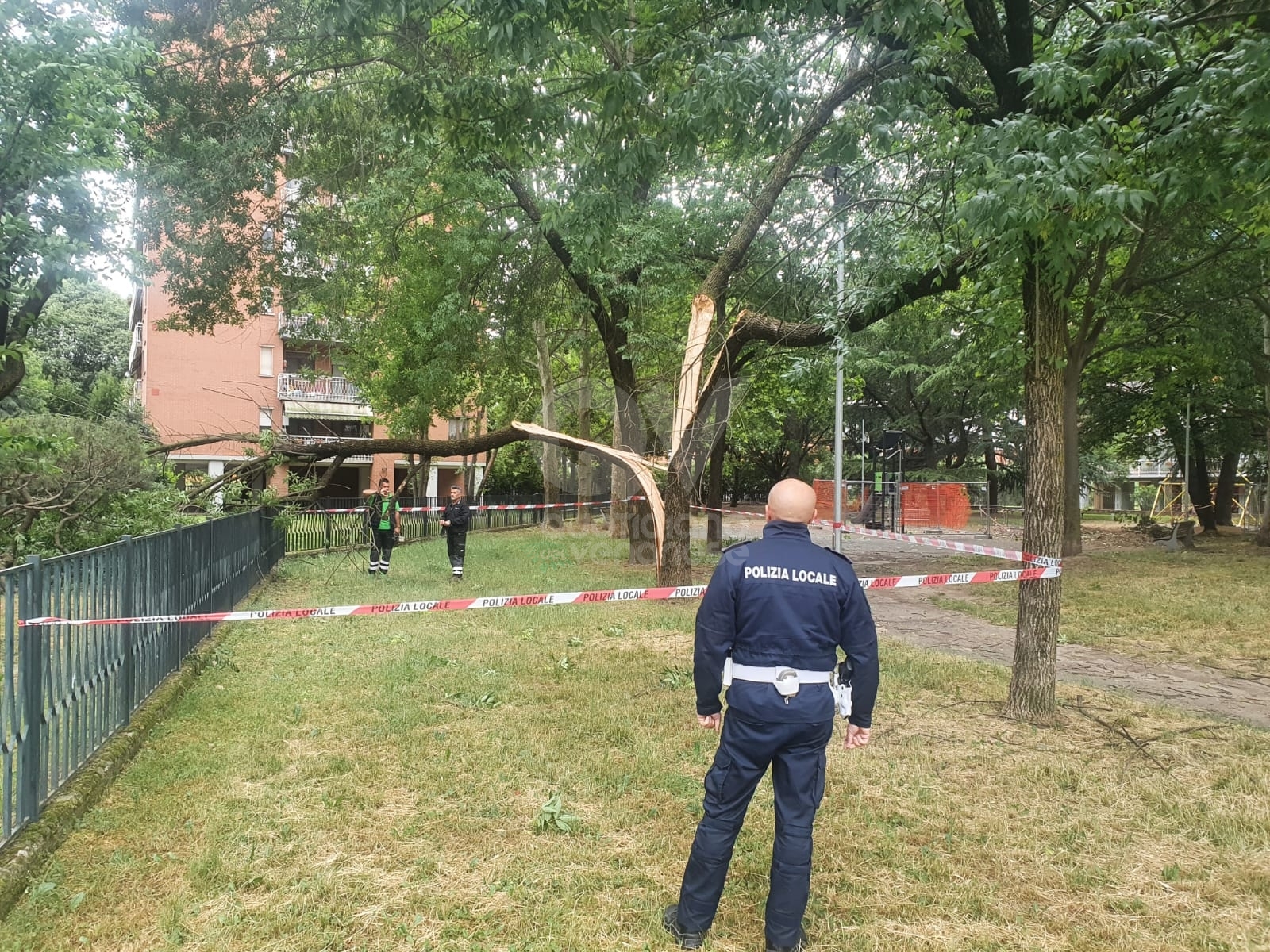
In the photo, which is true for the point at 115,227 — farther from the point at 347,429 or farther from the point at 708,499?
the point at 347,429

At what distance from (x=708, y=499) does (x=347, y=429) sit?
25.8m

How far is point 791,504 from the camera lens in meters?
3.30

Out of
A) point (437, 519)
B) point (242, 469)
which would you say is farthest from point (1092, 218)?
point (437, 519)

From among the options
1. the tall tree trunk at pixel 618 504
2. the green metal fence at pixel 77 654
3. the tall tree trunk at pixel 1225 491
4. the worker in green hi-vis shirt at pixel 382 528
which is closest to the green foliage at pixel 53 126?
the green metal fence at pixel 77 654

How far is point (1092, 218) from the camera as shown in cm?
528

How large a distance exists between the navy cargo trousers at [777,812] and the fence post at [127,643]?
13.7 ft

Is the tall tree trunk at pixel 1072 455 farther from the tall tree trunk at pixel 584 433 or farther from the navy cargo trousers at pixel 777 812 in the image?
the navy cargo trousers at pixel 777 812

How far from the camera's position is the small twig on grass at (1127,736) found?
5.08m

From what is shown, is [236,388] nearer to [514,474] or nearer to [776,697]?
[514,474]

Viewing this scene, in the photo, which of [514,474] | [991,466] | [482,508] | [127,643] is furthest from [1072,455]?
[514,474]

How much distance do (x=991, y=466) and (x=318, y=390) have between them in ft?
107

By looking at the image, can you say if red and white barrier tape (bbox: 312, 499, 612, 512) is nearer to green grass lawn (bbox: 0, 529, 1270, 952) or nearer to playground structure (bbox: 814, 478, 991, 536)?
playground structure (bbox: 814, 478, 991, 536)

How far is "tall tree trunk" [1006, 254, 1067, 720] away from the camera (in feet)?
A: 19.3

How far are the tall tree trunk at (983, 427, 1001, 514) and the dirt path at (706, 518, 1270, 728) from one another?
24.7 m
